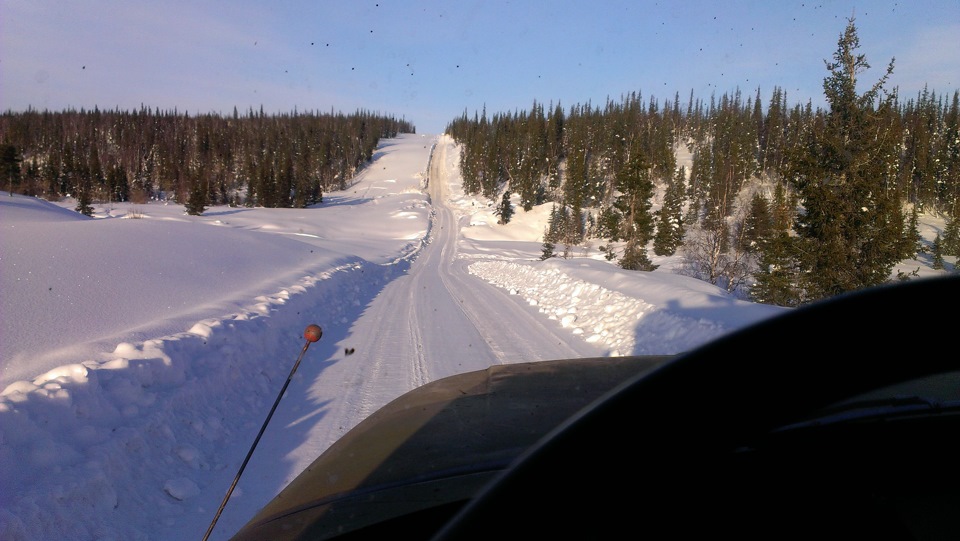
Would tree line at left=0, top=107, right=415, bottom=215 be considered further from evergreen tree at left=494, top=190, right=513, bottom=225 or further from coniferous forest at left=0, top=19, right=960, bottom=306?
evergreen tree at left=494, top=190, right=513, bottom=225

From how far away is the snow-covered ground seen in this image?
3859 mm

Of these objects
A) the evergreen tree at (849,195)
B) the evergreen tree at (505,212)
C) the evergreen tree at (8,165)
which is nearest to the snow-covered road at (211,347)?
the evergreen tree at (849,195)

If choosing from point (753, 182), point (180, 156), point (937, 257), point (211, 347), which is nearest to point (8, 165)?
point (180, 156)

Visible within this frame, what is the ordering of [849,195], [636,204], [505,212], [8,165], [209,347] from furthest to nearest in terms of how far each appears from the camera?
[505,212] → [8,165] → [636,204] → [849,195] → [209,347]

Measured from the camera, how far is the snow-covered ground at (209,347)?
152 inches

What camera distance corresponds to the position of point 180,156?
103188mm

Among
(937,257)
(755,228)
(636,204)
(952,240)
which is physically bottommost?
(937,257)

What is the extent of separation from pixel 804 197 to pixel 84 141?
130070mm

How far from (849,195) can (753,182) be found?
6547 cm

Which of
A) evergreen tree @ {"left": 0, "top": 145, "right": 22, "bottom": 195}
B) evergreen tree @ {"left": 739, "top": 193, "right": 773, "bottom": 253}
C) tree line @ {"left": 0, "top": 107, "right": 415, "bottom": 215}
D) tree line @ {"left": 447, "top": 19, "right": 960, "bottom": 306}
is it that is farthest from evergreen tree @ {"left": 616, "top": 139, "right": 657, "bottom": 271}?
evergreen tree @ {"left": 0, "top": 145, "right": 22, "bottom": 195}

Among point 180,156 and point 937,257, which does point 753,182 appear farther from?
point 180,156

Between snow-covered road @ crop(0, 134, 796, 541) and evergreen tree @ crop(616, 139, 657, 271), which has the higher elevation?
evergreen tree @ crop(616, 139, 657, 271)

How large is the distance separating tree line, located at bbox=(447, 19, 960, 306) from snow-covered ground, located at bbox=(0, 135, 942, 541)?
7.27 metres

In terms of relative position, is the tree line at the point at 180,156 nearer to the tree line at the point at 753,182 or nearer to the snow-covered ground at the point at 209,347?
the tree line at the point at 753,182
